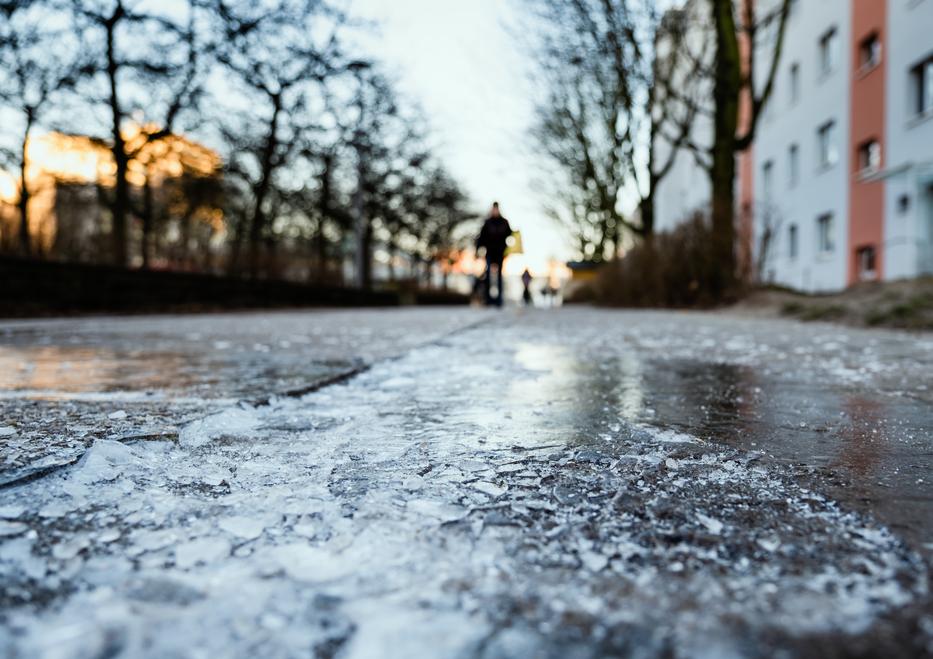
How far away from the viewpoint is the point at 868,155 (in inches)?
688

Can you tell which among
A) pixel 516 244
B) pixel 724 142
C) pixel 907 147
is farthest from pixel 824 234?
pixel 516 244

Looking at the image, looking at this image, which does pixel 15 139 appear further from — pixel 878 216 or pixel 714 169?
pixel 878 216

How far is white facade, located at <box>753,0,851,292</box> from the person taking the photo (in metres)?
18.3

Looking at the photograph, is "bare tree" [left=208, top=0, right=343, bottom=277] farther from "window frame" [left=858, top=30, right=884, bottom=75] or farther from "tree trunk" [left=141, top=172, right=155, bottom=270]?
"window frame" [left=858, top=30, right=884, bottom=75]

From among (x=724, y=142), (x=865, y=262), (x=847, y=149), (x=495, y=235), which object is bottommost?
(x=865, y=262)

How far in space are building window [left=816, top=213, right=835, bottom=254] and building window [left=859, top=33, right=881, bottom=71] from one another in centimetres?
379

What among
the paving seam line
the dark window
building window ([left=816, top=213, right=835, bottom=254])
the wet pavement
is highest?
the dark window

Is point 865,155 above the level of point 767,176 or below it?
below

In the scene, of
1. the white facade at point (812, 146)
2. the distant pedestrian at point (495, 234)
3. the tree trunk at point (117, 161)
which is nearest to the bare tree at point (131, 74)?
the tree trunk at point (117, 161)

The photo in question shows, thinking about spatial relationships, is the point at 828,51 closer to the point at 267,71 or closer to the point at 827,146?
the point at 827,146

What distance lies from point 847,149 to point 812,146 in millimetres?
2401

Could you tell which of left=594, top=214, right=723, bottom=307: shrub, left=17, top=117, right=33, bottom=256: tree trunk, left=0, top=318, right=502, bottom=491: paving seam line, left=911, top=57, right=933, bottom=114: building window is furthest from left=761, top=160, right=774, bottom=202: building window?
left=0, top=318, right=502, bottom=491: paving seam line

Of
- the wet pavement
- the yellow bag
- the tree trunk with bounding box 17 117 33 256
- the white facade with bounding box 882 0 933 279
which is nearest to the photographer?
the wet pavement

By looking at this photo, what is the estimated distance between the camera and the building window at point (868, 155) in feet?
55.7
